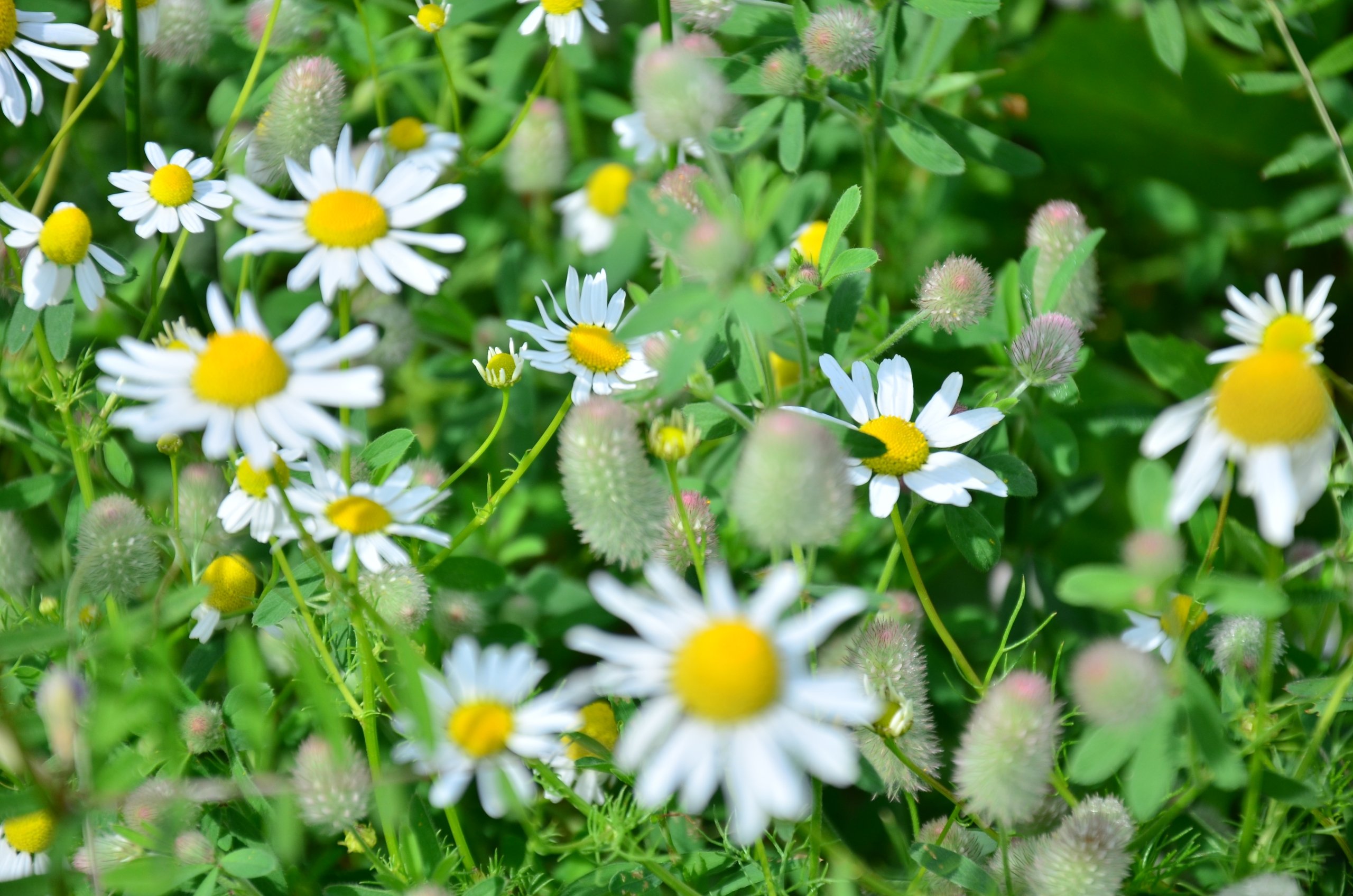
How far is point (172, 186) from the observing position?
131cm

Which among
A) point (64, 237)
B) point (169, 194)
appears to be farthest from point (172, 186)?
point (64, 237)

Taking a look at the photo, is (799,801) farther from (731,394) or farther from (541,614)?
(541,614)

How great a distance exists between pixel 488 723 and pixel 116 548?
1.64ft

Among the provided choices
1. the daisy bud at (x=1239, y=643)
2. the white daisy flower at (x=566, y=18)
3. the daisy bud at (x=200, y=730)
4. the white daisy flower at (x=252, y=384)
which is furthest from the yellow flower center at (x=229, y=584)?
the daisy bud at (x=1239, y=643)

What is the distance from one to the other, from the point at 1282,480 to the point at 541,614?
3.23 ft

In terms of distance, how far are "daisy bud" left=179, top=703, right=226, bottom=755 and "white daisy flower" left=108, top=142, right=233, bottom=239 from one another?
52 centimetres

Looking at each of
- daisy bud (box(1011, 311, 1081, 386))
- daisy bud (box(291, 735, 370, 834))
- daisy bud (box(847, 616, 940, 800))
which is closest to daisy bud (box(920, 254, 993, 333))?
daisy bud (box(1011, 311, 1081, 386))

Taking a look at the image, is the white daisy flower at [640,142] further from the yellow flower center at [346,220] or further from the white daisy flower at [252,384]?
the white daisy flower at [252,384]

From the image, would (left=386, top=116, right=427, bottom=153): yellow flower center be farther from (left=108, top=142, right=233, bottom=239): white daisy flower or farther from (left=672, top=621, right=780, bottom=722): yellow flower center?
(left=672, top=621, right=780, bottom=722): yellow flower center

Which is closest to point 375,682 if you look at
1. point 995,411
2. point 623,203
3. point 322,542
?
point 322,542

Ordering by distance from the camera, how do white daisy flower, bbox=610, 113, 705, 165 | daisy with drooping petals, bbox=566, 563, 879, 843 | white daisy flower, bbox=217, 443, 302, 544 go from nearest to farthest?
daisy with drooping petals, bbox=566, 563, 879, 843 < white daisy flower, bbox=217, 443, 302, 544 < white daisy flower, bbox=610, 113, 705, 165

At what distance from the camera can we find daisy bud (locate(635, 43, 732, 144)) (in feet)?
3.10

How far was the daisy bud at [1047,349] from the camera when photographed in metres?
1.17

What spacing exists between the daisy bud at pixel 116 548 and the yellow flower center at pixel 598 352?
448 mm
